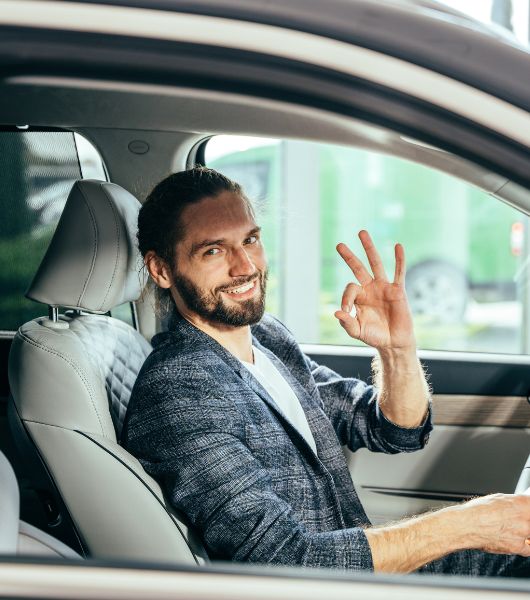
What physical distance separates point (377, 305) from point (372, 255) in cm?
12

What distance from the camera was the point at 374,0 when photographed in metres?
0.91

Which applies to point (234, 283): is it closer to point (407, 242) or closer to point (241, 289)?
point (241, 289)

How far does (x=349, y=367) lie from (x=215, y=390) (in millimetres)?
1065

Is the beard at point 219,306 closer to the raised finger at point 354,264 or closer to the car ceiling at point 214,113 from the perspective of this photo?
the raised finger at point 354,264

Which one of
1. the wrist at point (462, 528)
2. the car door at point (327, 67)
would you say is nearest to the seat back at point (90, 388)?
the wrist at point (462, 528)

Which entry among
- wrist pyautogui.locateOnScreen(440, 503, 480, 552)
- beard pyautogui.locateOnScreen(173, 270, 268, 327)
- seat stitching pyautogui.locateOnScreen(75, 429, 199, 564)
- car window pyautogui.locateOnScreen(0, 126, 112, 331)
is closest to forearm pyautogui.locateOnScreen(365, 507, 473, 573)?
wrist pyautogui.locateOnScreen(440, 503, 480, 552)

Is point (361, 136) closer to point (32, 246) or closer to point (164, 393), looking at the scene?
point (164, 393)

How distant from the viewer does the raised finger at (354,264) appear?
5.96ft

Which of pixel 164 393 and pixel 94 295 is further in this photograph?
pixel 94 295

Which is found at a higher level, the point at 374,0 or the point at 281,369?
the point at 374,0

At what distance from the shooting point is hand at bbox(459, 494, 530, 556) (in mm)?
1382

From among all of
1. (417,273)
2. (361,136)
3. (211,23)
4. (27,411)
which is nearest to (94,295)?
(27,411)

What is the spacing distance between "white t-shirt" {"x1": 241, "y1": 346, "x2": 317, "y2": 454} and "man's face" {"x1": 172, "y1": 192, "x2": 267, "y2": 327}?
13 cm

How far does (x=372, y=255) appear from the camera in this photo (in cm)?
182
